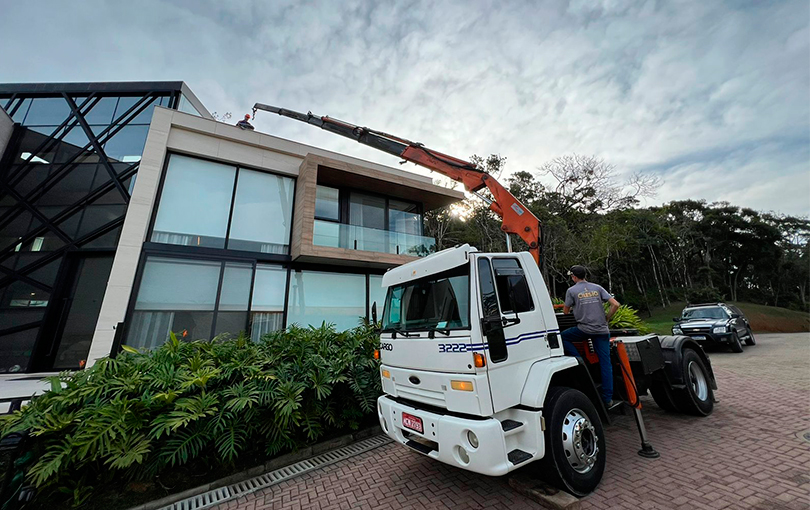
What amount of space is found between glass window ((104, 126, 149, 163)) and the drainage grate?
11.2 m

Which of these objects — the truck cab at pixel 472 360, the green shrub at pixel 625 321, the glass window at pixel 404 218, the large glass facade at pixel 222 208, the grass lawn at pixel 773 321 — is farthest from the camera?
the grass lawn at pixel 773 321

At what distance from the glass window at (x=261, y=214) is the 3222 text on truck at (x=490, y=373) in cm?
697

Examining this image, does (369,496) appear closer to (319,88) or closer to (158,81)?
(319,88)

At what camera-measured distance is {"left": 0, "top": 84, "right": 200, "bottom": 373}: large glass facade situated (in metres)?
8.55

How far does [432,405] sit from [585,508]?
5.28ft

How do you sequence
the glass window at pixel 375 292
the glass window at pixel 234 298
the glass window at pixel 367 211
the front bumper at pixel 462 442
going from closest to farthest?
the front bumper at pixel 462 442 → the glass window at pixel 234 298 → the glass window at pixel 375 292 → the glass window at pixel 367 211

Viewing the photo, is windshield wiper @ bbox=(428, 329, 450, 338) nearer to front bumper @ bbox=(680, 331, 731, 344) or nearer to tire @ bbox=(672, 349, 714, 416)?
tire @ bbox=(672, 349, 714, 416)

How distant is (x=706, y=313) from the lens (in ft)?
39.4

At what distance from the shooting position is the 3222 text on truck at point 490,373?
2682 mm

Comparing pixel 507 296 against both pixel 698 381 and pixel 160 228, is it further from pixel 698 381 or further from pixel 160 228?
pixel 160 228

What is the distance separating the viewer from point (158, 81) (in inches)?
424

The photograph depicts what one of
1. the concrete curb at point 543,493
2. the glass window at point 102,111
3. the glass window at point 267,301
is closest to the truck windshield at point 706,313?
the concrete curb at point 543,493

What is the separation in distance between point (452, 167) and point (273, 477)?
644 cm

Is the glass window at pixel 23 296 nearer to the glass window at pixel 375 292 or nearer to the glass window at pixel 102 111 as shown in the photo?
the glass window at pixel 102 111
